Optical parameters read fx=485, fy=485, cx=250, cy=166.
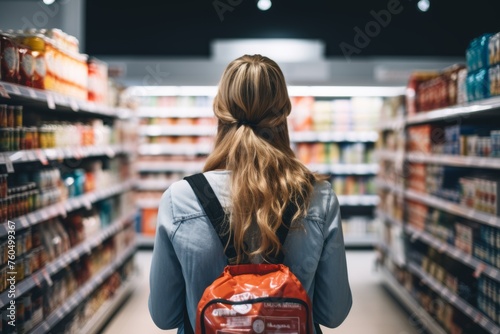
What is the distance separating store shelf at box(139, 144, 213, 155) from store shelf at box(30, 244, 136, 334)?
2.35 meters

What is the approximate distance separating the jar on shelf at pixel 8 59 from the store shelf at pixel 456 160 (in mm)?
2622

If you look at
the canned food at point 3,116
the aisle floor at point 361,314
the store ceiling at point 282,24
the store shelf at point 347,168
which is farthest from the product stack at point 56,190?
the store ceiling at point 282,24

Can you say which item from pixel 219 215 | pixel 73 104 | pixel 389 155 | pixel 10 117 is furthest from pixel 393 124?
pixel 219 215

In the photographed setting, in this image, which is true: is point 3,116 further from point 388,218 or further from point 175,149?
point 175,149

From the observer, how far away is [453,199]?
3.57 m

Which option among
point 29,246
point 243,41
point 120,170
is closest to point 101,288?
point 120,170

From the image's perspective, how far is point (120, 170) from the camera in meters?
4.92

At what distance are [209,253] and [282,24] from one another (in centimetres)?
776

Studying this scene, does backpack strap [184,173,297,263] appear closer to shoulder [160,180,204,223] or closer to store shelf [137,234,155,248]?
shoulder [160,180,204,223]

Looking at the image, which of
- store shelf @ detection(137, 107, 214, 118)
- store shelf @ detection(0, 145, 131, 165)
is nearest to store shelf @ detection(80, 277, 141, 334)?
store shelf @ detection(0, 145, 131, 165)

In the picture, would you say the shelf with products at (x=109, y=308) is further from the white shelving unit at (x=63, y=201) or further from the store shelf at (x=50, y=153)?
the store shelf at (x=50, y=153)

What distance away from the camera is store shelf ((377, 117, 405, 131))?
15.7ft

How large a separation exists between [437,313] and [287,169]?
9.72 ft

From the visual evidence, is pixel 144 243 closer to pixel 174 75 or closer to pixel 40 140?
pixel 174 75
